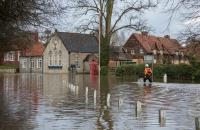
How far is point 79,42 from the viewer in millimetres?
85812

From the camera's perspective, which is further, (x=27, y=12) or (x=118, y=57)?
(x=118, y=57)

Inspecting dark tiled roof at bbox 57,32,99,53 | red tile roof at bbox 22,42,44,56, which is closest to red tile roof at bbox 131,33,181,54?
dark tiled roof at bbox 57,32,99,53

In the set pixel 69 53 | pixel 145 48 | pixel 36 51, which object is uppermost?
pixel 145 48

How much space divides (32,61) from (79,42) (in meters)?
11.3

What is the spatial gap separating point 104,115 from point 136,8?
43367mm

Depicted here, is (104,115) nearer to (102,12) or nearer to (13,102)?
(13,102)

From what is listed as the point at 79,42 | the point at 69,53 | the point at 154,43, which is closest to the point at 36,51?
the point at 79,42

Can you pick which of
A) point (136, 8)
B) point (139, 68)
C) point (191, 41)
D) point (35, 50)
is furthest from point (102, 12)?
point (191, 41)

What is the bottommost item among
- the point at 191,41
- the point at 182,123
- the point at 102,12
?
the point at 182,123

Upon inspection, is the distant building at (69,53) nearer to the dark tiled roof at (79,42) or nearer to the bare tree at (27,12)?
the dark tiled roof at (79,42)

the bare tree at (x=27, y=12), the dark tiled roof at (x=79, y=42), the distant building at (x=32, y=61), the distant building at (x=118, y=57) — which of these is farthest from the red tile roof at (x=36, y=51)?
the bare tree at (x=27, y=12)

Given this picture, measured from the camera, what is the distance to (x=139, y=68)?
200 ft

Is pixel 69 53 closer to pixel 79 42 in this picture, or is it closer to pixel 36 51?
pixel 79 42

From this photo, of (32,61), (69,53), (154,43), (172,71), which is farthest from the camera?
(154,43)
